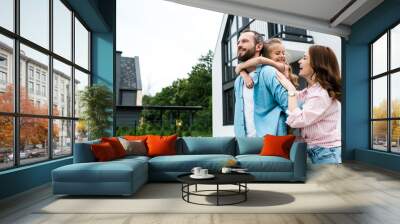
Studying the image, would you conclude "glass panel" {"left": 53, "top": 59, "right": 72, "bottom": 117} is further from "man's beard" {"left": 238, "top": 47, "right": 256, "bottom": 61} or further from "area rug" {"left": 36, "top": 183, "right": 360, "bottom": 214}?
"man's beard" {"left": 238, "top": 47, "right": 256, "bottom": 61}

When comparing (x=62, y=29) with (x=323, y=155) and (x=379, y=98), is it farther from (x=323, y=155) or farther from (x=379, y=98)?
(x=379, y=98)

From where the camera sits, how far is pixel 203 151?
609cm

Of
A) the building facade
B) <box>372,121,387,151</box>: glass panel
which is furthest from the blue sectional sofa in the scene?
<box>372,121,387,151</box>: glass panel

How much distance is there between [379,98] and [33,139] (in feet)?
22.7

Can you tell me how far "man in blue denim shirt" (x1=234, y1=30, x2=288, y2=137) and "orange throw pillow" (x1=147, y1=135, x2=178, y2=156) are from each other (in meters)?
2.78

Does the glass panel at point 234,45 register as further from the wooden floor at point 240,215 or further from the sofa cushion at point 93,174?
the sofa cushion at point 93,174

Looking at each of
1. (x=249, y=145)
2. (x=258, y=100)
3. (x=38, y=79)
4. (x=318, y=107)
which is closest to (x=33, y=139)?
(x=38, y=79)

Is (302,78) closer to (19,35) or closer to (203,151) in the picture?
(203,151)

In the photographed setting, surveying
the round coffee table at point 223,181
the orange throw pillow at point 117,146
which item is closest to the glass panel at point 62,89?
the orange throw pillow at point 117,146

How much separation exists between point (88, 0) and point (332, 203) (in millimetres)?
5291

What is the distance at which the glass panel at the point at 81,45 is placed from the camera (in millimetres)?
7325

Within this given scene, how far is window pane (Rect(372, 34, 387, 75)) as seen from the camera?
7.62 meters

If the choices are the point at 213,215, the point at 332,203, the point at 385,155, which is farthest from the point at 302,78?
the point at 213,215

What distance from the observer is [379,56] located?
7.88 metres
